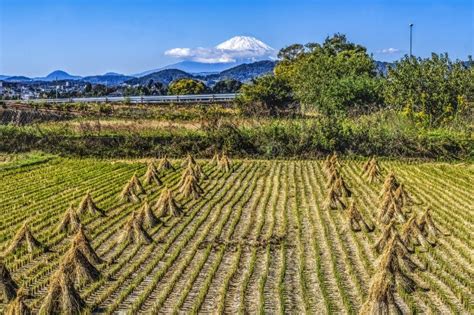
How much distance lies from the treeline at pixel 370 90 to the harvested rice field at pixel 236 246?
12627mm

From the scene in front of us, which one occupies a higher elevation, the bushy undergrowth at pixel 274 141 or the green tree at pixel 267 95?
the green tree at pixel 267 95

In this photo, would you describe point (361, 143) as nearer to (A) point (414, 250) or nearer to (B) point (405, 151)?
(B) point (405, 151)

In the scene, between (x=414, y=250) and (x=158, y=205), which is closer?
(x=414, y=250)

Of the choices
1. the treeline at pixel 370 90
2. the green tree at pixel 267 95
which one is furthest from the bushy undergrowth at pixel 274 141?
the green tree at pixel 267 95

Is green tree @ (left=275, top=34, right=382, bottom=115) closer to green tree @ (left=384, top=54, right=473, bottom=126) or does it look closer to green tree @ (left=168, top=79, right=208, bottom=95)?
green tree @ (left=384, top=54, right=473, bottom=126)

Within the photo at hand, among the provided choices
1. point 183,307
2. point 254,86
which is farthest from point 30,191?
point 254,86

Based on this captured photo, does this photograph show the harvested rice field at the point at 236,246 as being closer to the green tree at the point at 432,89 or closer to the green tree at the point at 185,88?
the green tree at the point at 432,89

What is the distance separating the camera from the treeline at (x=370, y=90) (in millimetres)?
34875

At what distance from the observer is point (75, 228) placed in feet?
47.2

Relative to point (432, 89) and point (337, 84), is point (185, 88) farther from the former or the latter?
point (432, 89)

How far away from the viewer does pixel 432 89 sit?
3522 centimetres

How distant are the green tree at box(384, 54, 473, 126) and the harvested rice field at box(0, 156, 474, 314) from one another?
40.6ft

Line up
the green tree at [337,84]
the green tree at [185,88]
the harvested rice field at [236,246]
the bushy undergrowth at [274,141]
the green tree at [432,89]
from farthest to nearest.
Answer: the green tree at [185,88], the green tree at [337,84], the green tree at [432,89], the bushy undergrowth at [274,141], the harvested rice field at [236,246]

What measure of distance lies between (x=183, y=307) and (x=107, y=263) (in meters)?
2.77
